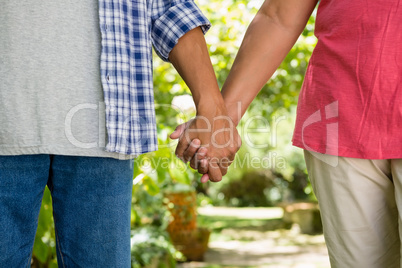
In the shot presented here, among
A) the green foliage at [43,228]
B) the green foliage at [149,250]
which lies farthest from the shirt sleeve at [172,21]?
the green foliage at [149,250]

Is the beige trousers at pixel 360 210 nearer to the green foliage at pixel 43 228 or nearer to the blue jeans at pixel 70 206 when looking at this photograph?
the blue jeans at pixel 70 206

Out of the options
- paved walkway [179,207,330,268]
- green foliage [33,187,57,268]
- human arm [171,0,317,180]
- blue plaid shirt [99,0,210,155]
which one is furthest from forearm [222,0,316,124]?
paved walkway [179,207,330,268]

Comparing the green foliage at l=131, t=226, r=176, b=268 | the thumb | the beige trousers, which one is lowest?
the green foliage at l=131, t=226, r=176, b=268

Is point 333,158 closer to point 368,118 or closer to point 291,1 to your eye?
point 368,118

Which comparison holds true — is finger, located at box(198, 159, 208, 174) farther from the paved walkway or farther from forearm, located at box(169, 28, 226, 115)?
the paved walkway

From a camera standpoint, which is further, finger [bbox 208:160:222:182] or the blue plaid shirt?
finger [bbox 208:160:222:182]

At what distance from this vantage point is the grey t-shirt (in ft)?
3.77

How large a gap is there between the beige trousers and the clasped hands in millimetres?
275

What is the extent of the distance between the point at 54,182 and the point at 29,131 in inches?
6.0

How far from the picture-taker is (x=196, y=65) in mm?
1386

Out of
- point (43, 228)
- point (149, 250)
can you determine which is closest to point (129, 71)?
point (43, 228)

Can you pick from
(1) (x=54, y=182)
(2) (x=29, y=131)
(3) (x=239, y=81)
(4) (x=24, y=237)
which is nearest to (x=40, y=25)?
(2) (x=29, y=131)

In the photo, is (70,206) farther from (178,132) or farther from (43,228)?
(43,228)

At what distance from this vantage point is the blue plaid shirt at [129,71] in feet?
3.93
